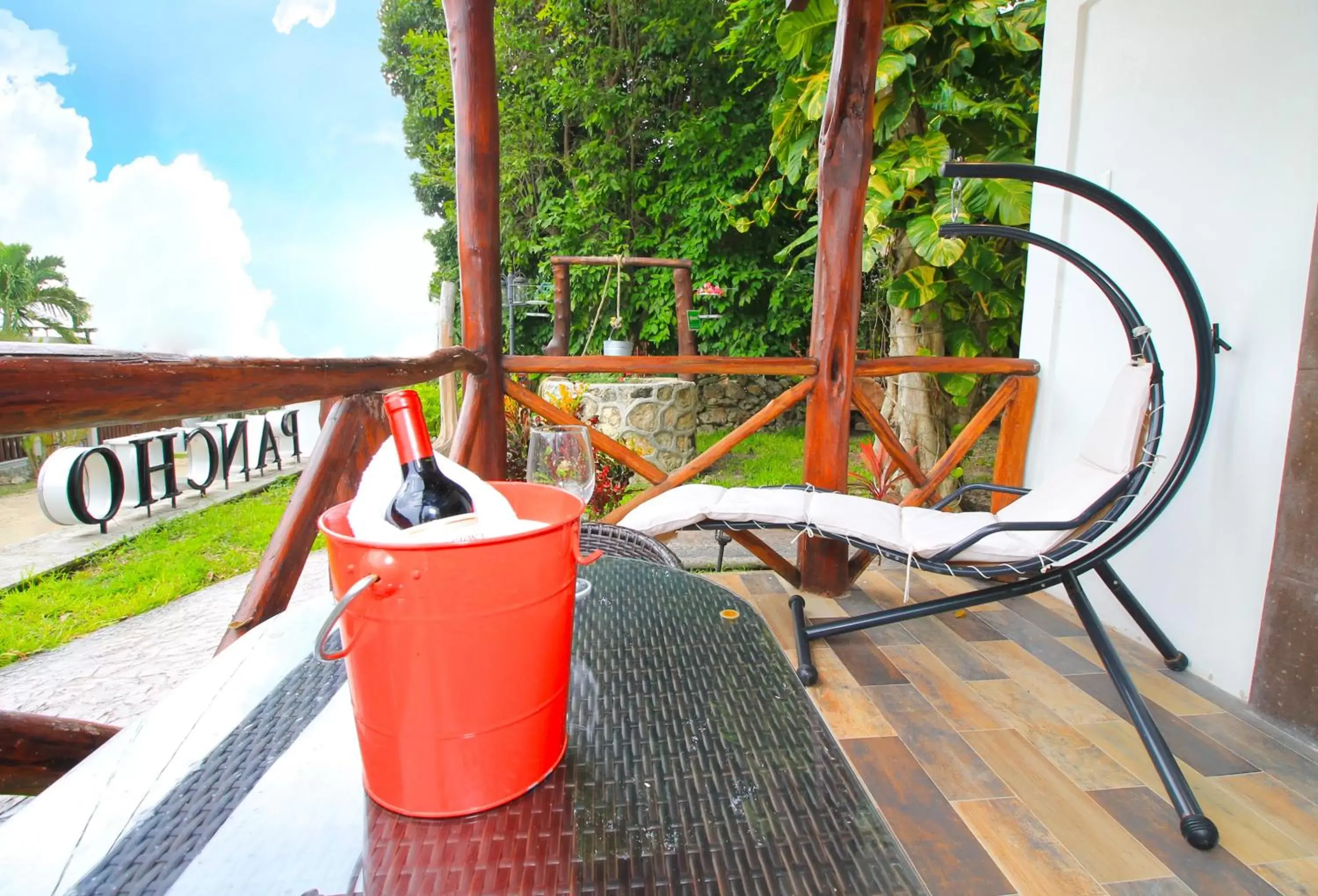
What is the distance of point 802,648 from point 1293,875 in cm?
105

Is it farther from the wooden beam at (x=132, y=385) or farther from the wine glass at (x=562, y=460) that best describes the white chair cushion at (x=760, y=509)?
the wooden beam at (x=132, y=385)

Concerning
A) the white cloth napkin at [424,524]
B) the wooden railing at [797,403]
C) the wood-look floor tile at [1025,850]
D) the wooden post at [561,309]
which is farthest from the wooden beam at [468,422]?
the wooden post at [561,309]

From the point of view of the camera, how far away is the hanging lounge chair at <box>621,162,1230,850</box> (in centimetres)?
153

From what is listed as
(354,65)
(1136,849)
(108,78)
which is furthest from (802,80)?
(108,78)

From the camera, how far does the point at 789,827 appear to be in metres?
0.43

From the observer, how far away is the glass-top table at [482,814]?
380 millimetres

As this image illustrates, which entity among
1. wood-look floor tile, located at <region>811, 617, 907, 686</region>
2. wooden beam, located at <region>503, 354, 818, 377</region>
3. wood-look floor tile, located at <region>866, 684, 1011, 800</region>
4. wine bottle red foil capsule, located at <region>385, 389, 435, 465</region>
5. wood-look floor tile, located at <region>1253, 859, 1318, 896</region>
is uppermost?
wooden beam, located at <region>503, 354, 818, 377</region>

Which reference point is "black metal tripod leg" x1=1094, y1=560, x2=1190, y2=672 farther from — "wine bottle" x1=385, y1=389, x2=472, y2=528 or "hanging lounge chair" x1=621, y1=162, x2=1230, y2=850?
"wine bottle" x1=385, y1=389, x2=472, y2=528

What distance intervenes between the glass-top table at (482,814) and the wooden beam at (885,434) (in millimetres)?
2160

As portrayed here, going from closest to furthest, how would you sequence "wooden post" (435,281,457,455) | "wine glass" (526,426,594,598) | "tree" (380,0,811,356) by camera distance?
"wine glass" (526,426,594,598) < "wooden post" (435,281,457,455) < "tree" (380,0,811,356)

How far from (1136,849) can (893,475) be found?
290 centimetres

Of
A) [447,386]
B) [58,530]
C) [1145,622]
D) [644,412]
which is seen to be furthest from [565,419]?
[58,530]

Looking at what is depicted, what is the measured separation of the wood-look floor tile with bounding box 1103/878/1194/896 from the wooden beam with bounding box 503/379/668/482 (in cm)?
181

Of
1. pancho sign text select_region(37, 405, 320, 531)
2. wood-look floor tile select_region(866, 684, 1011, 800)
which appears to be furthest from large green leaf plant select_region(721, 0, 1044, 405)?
pancho sign text select_region(37, 405, 320, 531)
